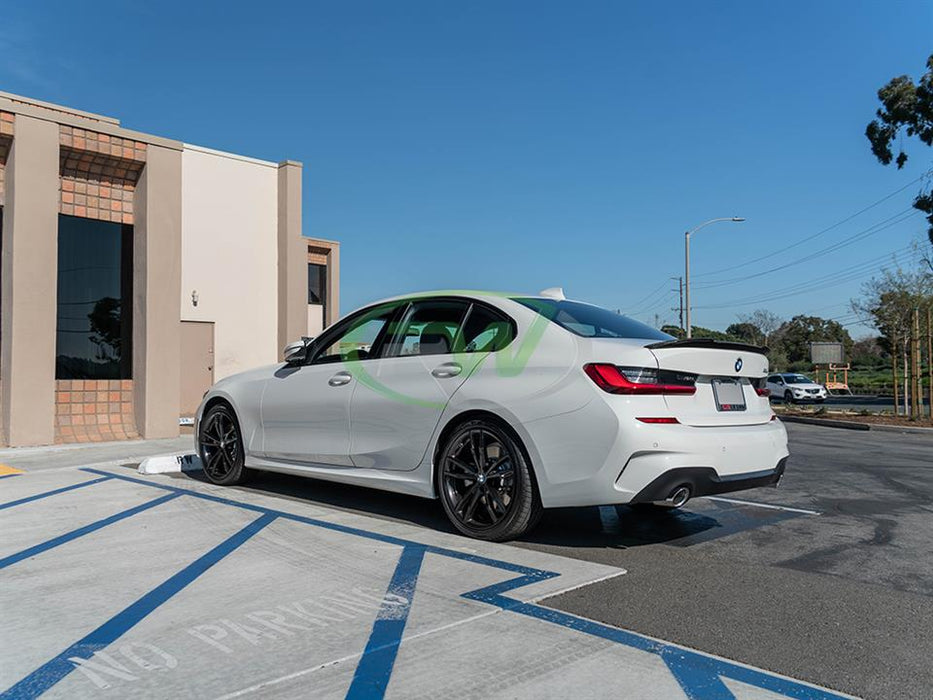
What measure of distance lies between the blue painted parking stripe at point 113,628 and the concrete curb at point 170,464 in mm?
3350

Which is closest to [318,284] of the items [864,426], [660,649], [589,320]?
[864,426]

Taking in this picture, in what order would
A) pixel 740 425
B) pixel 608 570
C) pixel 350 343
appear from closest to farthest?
pixel 608 570
pixel 740 425
pixel 350 343

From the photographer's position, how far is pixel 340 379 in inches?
227

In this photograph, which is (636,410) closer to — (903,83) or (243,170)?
(243,170)

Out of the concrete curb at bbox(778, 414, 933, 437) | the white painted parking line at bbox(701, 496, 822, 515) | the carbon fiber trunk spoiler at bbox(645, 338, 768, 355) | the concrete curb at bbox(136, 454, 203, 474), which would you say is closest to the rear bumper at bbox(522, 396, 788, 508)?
the carbon fiber trunk spoiler at bbox(645, 338, 768, 355)

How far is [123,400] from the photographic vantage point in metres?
12.1

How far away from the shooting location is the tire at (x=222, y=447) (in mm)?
6719

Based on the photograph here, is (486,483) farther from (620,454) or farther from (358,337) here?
(358,337)

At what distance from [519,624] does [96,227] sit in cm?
1106

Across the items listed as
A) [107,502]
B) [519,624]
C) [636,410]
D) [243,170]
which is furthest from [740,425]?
[243,170]

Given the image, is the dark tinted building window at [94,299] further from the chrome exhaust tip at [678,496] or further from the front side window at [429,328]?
the chrome exhaust tip at [678,496]

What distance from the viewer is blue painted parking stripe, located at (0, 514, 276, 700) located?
2615mm

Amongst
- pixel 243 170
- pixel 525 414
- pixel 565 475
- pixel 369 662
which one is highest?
pixel 243 170

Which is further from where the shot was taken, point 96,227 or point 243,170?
point 243,170
